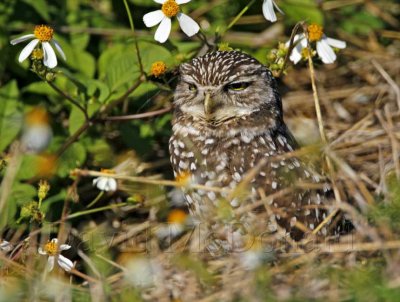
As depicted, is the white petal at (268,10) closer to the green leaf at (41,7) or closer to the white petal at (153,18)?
the white petal at (153,18)

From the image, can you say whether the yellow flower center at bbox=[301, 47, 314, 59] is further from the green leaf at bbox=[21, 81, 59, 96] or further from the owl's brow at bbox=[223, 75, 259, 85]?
the green leaf at bbox=[21, 81, 59, 96]

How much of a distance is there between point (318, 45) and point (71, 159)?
4.44ft

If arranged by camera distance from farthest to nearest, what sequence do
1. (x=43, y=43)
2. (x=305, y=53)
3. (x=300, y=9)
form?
1. (x=300, y=9)
2. (x=305, y=53)
3. (x=43, y=43)

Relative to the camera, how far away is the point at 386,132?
4.89 meters

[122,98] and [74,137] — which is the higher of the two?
[122,98]

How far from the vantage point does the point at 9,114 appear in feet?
14.7

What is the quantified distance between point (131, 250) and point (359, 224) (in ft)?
4.54

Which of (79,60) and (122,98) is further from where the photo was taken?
(79,60)

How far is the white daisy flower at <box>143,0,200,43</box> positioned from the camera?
3.86 meters

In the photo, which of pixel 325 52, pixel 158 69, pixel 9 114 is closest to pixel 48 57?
pixel 158 69

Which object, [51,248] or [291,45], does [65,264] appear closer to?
[51,248]

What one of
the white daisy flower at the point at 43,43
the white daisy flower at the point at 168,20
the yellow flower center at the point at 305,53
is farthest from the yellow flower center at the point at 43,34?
the yellow flower center at the point at 305,53

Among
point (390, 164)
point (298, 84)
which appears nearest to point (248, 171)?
point (390, 164)

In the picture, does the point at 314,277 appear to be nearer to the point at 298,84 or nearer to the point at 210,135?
the point at 210,135
